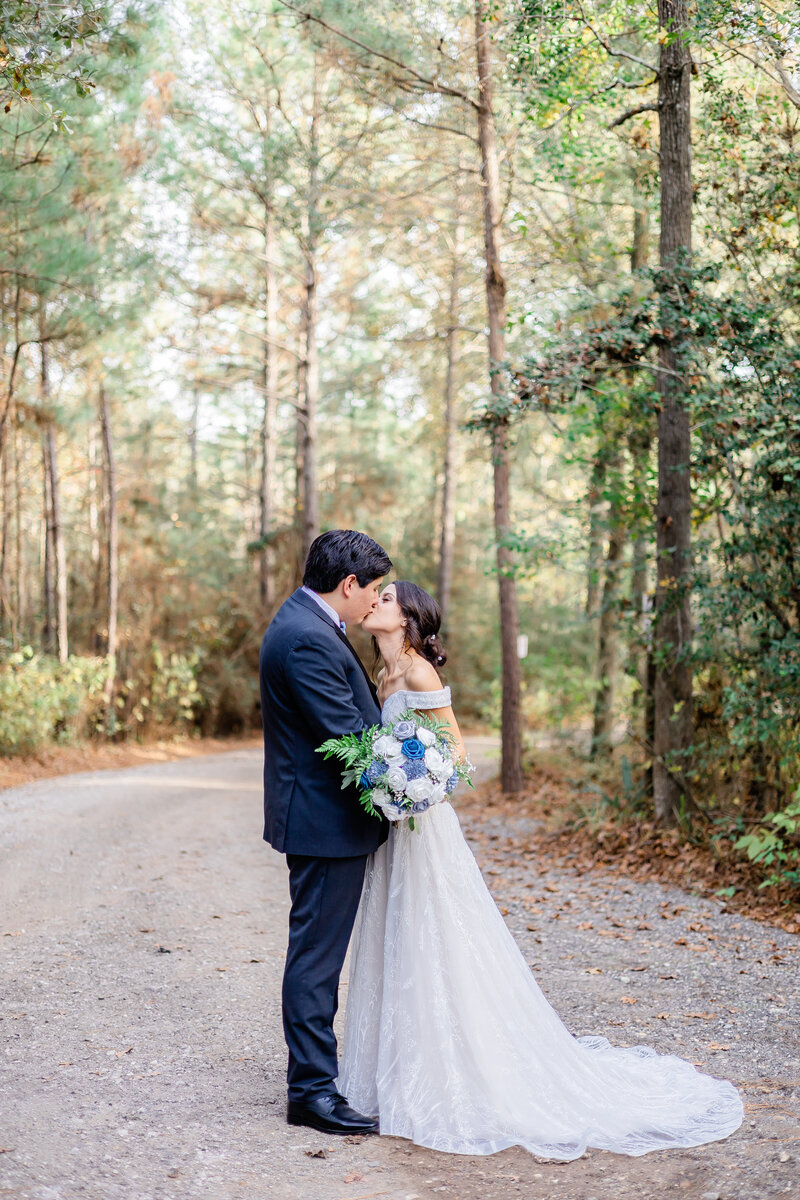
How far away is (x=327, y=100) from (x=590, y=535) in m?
10.1

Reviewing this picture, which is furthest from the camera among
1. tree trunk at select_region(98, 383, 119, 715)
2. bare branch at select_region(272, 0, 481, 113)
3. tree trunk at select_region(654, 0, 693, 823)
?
tree trunk at select_region(98, 383, 119, 715)

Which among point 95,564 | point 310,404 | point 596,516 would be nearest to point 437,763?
point 596,516

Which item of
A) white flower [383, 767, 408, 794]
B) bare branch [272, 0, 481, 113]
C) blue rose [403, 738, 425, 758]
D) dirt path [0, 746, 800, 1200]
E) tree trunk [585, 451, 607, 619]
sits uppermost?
bare branch [272, 0, 481, 113]

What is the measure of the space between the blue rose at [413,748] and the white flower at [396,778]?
69mm

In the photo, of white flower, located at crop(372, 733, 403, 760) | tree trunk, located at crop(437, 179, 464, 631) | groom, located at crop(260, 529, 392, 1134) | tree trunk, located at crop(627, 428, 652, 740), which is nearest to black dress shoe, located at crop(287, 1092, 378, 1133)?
groom, located at crop(260, 529, 392, 1134)

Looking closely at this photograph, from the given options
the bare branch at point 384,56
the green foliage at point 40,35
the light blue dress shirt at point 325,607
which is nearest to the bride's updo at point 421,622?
the light blue dress shirt at point 325,607

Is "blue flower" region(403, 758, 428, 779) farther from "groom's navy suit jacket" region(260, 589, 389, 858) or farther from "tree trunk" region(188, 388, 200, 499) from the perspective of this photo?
"tree trunk" region(188, 388, 200, 499)

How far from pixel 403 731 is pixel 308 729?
1.15 ft

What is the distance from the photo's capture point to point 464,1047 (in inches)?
148

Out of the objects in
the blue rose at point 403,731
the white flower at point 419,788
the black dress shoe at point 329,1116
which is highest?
the blue rose at point 403,731

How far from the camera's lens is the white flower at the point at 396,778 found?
358cm

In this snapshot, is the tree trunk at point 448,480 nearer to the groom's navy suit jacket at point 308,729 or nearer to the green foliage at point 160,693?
the green foliage at point 160,693

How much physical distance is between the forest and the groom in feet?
14.1

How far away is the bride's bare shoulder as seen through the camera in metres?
3.97
